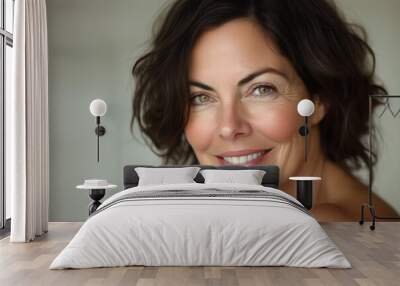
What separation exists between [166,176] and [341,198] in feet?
7.43

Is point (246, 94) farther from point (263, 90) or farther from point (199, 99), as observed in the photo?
point (199, 99)

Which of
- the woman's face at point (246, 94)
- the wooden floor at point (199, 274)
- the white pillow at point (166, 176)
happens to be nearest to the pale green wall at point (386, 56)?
the woman's face at point (246, 94)

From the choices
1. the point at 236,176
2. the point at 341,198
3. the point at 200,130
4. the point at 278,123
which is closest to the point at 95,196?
the point at 200,130

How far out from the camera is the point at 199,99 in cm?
751

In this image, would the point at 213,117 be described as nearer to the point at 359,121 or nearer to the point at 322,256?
the point at 359,121

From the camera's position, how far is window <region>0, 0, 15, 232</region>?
683cm

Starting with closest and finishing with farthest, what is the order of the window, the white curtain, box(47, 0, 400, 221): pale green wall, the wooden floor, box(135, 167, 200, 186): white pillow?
the wooden floor, the white curtain, the window, box(135, 167, 200, 186): white pillow, box(47, 0, 400, 221): pale green wall

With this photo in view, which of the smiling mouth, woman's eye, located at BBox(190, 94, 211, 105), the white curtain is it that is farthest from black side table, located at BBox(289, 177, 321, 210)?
the white curtain

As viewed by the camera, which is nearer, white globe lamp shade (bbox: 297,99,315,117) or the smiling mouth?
white globe lamp shade (bbox: 297,99,315,117)

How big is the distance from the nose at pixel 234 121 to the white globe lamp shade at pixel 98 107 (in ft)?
4.81

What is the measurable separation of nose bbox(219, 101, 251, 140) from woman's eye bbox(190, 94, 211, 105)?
9.3 inches

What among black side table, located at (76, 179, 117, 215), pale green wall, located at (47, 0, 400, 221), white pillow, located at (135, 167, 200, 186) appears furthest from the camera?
pale green wall, located at (47, 0, 400, 221)

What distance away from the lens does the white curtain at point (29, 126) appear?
20.2 feet

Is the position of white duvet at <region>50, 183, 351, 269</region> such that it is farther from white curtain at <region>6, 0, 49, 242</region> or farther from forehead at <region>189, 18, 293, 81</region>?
forehead at <region>189, 18, 293, 81</region>
